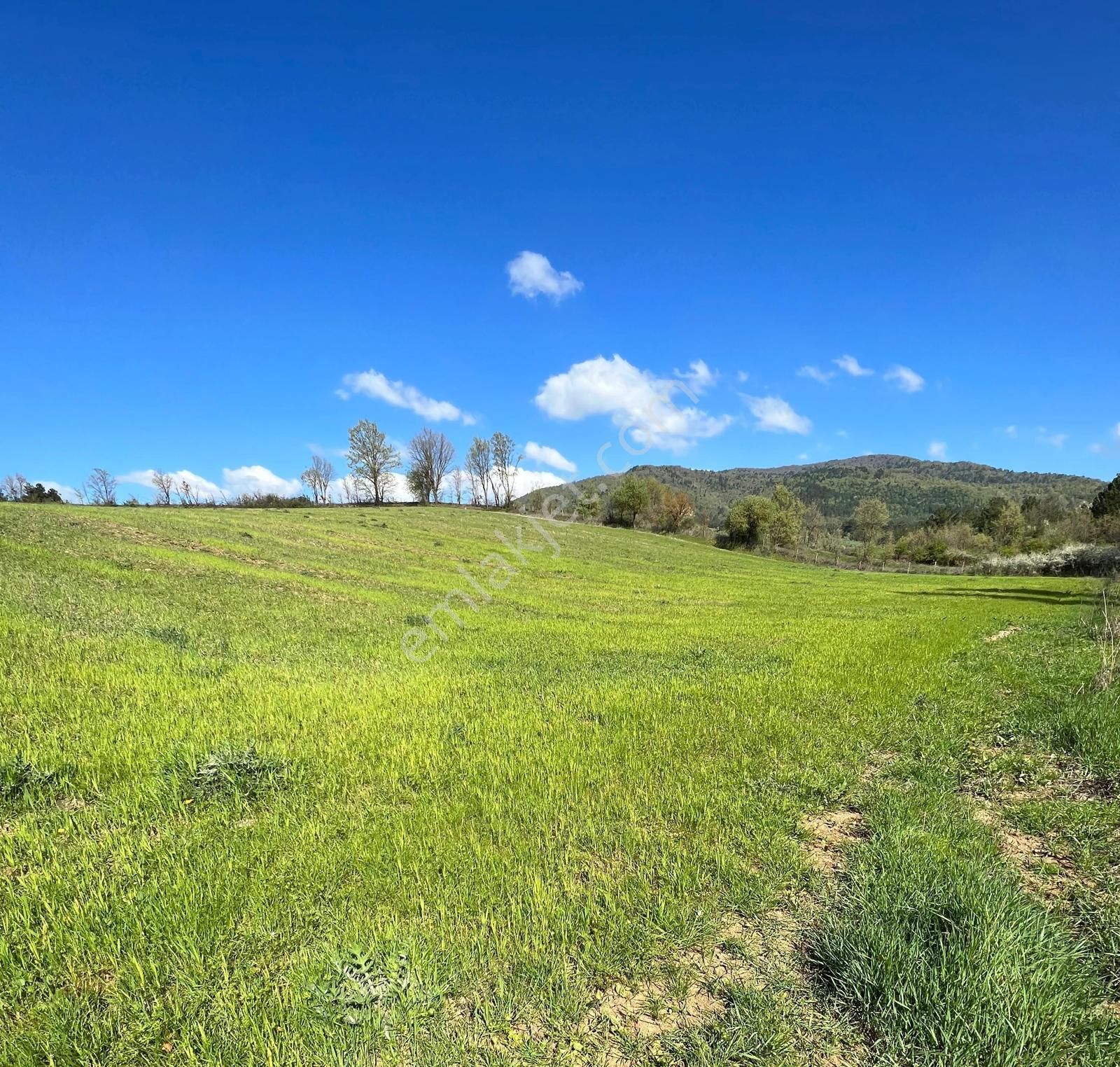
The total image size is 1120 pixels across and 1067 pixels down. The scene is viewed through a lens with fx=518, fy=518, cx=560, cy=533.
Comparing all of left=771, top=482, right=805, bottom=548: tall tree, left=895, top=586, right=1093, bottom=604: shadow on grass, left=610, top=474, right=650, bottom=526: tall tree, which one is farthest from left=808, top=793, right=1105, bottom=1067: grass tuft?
left=610, top=474, right=650, bottom=526: tall tree

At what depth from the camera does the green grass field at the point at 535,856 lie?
279 centimetres

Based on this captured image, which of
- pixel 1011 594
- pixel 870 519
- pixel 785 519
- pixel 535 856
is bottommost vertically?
pixel 1011 594

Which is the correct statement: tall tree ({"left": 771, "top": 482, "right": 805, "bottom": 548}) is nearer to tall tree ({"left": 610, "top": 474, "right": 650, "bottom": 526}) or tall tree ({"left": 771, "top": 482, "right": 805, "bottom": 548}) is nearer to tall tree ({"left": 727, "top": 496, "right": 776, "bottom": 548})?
tall tree ({"left": 727, "top": 496, "right": 776, "bottom": 548})

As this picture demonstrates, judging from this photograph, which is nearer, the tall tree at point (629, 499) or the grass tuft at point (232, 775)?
the grass tuft at point (232, 775)

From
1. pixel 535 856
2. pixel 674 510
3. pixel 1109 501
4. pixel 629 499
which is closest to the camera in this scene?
pixel 535 856

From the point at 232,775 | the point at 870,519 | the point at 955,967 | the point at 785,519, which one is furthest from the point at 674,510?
the point at 955,967

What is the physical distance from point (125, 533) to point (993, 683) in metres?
30.0

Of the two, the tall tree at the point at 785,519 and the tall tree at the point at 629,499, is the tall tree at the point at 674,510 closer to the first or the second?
the tall tree at the point at 629,499

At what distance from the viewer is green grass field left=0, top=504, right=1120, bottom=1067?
2.79m

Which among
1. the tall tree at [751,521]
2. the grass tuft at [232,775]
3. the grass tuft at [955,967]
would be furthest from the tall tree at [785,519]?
the grass tuft at [232,775]

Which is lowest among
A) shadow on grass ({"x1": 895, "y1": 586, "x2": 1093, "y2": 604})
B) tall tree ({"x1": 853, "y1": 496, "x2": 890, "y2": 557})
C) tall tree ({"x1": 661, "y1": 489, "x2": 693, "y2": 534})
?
shadow on grass ({"x1": 895, "y1": 586, "x2": 1093, "y2": 604})

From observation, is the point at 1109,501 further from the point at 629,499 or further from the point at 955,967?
the point at 955,967

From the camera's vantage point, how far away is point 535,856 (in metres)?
4.26

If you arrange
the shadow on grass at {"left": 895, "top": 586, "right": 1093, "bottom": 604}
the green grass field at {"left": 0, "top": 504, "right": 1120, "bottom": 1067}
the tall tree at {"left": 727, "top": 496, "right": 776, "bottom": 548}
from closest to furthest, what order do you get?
1. the green grass field at {"left": 0, "top": 504, "right": 1120, "bottom": 1067}
2. the shadow on grass at {"left": 895, "top": 586, "right": 1093, "bottom": 604}
3. the tall tree at {"left": 727, "top": 496, "right": 776, "bottom": 548}
